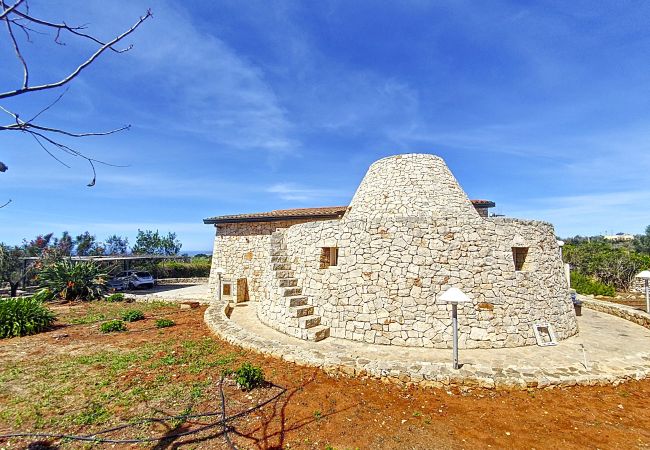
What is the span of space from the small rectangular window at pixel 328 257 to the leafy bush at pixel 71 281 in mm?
14846

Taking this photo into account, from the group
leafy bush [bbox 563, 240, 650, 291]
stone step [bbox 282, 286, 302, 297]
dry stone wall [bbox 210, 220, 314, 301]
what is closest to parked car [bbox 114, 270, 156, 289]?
dry stone wall [bbox 210, 220, 314, 301]

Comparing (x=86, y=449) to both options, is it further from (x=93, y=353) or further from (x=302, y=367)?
(x=93, y=353)

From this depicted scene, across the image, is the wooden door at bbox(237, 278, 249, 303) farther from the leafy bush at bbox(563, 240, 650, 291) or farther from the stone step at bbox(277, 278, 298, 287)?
the leafy bush at bbox(563, 240, 650, 291)

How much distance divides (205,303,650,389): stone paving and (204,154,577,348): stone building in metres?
0.44

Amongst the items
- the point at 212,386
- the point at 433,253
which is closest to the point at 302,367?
the point at 212,386

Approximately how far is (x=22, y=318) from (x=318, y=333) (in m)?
10.1

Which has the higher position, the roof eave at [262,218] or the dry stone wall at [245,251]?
the roof eave at [262,218]

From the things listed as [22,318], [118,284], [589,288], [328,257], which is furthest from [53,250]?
[589,288]

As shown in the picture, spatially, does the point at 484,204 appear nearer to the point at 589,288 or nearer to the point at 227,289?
the point at 589,288

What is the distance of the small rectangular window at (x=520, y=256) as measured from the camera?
27.8ft

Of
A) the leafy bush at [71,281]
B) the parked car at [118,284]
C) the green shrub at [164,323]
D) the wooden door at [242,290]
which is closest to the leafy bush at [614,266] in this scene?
the wooden door at [242,290]

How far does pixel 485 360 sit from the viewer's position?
21.3 feet

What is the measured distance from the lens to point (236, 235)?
1571 cm

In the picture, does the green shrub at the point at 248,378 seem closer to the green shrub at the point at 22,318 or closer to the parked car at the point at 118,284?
the green shrub at the point at 22,318
